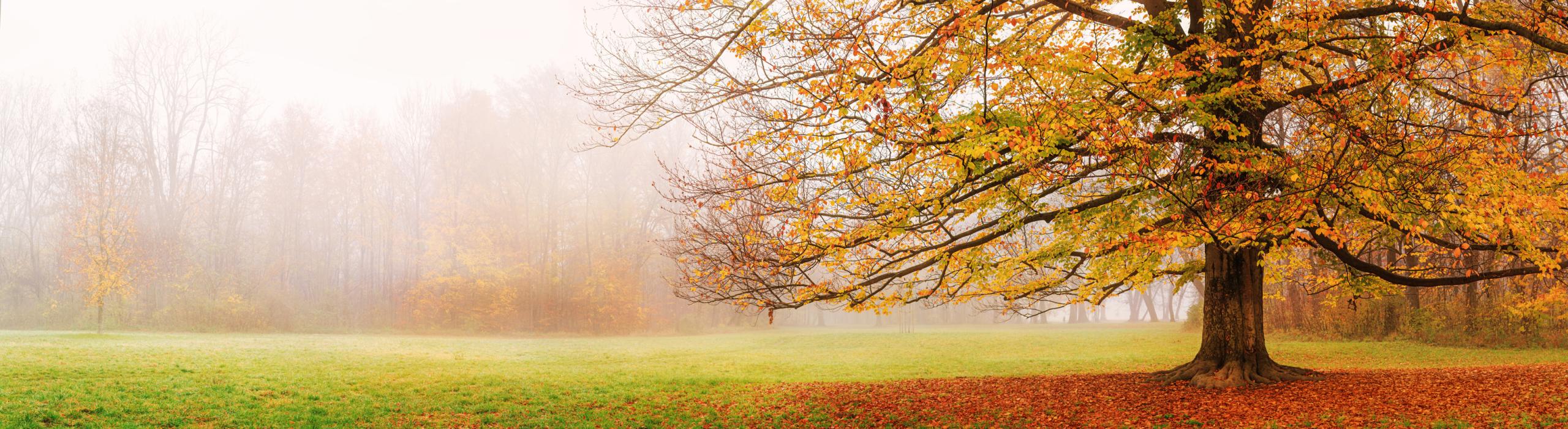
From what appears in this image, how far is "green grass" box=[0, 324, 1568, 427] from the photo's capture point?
1065 cm

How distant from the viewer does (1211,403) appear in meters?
9.43

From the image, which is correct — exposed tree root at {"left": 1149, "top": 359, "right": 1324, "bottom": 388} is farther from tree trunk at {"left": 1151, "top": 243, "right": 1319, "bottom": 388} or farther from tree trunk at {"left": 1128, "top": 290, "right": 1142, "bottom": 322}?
tree trunk at {"left": 1128, "top": 290, "right": 1142, "bottom": 322}

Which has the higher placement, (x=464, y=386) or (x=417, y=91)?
(x=417, y=91)

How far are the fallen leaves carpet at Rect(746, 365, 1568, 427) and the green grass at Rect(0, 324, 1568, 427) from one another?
80.6 inches

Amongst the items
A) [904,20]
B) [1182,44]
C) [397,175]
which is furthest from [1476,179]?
[397,175]

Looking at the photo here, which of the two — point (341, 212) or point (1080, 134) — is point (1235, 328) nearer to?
point (1080, 134)

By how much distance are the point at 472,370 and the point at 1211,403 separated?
1380cm

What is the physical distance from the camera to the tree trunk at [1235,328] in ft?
34.0

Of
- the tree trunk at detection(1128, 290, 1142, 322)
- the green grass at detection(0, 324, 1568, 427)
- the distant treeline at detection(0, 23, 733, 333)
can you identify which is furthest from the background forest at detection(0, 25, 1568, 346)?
the tree trunk at detection(1128, 290, 1142, 322)

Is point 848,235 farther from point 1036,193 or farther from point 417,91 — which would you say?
point 417,91

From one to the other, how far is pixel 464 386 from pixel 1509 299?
23.4 m

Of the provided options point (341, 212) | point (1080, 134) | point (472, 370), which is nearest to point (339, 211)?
point (341, 212)

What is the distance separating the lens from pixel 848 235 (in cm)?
909

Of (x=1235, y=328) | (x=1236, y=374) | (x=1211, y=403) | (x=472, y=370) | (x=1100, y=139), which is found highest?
(x=1100, y=139)
